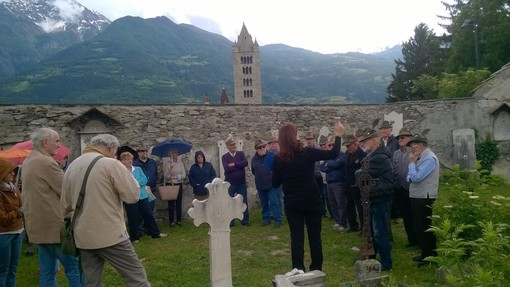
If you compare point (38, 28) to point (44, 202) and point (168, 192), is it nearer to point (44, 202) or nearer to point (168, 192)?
point (168, 192)

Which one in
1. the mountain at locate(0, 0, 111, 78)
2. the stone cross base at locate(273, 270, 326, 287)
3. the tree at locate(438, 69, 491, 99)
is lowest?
the stone cross base at locate(273, 270, 326, 287)

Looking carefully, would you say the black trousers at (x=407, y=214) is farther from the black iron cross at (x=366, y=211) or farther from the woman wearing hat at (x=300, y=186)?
the woman wearing hat at (x=300, y=186)

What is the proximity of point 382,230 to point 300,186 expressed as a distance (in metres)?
1.38

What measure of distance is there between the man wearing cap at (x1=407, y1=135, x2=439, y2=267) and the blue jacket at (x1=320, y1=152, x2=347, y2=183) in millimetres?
2206

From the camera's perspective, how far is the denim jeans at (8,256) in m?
4.21

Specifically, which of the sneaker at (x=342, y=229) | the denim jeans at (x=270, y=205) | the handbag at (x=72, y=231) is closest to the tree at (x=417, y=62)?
the denim jeans at (x=270, y=205)

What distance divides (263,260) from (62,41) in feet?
471

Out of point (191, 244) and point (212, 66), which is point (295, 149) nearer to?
point (191, 244)

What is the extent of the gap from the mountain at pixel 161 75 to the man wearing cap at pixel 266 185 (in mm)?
54601

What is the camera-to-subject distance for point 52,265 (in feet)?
14.1

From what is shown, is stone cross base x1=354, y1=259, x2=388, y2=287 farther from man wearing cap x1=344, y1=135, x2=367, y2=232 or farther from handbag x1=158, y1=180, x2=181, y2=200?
handbag x1=158, y1=180, x2=181, y2=200

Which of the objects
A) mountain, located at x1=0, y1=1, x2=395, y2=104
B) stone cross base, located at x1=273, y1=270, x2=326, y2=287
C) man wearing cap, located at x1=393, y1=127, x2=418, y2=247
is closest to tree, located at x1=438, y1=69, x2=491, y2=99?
man wearing cap, located at x1=393, y1=127, x2=418, y2=247

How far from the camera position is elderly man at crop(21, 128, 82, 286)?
412 centimetres

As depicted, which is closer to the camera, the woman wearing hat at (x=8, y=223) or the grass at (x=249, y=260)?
the woman wearing hat at (x=8, y=223)
